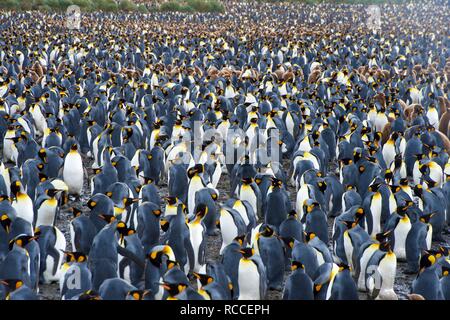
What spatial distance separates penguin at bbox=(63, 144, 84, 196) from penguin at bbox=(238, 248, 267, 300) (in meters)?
3.15

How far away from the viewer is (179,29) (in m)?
24.0

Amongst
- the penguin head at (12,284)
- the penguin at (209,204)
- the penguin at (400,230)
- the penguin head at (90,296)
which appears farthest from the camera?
the penguin at (209,204)

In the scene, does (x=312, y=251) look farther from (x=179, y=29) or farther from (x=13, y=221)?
(x=179, y=29)

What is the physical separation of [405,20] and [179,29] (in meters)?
12.4

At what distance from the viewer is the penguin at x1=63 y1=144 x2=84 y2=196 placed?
7.25 metres

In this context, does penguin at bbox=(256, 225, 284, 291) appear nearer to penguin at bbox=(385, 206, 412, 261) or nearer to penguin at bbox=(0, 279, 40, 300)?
penguin at bbox=(385, 206, 412, 261)

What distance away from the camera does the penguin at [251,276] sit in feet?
15.4

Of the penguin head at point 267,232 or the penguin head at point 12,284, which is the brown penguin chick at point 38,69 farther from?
the penguin head at point 12,284

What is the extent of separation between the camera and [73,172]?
7.25 metres

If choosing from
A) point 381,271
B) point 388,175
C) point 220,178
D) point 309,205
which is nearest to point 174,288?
point 381,271

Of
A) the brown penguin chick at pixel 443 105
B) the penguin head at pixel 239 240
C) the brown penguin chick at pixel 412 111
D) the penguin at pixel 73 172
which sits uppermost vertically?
the brown penguin chick at pixel 443 105

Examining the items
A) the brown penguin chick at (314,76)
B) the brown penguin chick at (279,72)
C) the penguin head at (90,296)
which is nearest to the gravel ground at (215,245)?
the penguin head at (90,296)

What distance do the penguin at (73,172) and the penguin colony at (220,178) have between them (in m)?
0.01

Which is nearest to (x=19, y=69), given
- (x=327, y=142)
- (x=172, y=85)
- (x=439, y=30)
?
(x=172, y=85)
